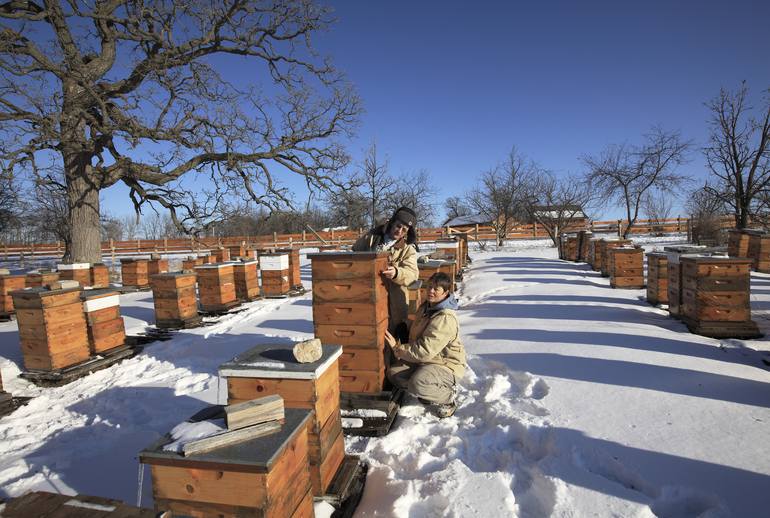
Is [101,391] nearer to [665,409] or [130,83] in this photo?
[665,409]

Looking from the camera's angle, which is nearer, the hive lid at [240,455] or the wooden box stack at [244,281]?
the hive lid at [240,455]

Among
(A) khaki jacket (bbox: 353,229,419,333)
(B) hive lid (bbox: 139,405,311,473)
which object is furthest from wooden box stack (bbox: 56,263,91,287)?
(B) hive lid (bbox: 139,405,311,473)

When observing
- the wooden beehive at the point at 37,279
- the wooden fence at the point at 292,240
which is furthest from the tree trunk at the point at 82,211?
the wooden fence at the point at 292,240

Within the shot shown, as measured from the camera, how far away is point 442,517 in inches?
94.6

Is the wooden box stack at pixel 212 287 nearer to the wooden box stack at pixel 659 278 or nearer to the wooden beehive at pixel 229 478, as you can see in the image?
the wooden beehive at pixel 229 478

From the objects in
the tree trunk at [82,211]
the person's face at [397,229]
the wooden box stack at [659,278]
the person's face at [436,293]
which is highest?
the tree trunk at [82,211]

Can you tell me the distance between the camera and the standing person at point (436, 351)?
144 inches

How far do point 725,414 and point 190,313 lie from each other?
820 centimetres

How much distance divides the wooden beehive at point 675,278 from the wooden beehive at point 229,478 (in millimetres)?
6979

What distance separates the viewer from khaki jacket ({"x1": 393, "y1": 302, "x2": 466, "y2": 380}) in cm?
366

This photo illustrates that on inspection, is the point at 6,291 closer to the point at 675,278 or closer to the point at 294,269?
the point at 294,269

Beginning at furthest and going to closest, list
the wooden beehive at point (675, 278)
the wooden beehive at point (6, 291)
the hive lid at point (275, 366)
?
the wooden beehive at point (6, 291), the wooden beehive at point (675, 278), the hive lid at point (275, 366)

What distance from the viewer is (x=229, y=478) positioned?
5.79 feet

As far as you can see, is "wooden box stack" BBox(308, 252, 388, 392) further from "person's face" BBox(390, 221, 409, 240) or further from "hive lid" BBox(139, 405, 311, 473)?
"hive lid" BBox(139, 405, 311, 473)
